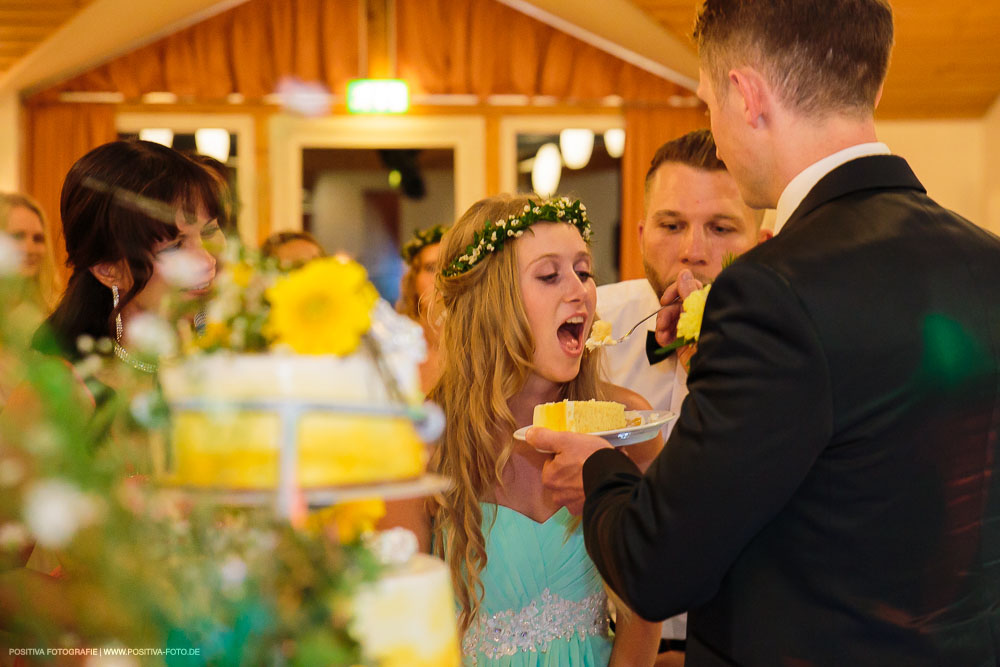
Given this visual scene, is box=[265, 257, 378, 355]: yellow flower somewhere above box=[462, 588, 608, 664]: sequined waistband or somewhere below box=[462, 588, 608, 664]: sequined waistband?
above

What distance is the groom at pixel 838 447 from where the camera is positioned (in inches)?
51.8

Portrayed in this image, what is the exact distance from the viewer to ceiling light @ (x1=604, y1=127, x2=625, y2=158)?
7.94 metres

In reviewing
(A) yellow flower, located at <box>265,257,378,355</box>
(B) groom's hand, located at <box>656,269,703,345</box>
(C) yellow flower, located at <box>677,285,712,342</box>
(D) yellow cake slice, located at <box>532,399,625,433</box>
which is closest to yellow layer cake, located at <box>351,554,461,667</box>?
(A) yellow flower, located at <box>265,257,378,355</box>

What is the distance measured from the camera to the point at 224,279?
899mm

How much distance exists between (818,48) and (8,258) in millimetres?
1238

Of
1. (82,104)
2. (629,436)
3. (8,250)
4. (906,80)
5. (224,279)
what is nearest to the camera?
(8,250)

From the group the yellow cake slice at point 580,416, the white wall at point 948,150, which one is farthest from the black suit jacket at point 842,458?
the white wall at point 948,150

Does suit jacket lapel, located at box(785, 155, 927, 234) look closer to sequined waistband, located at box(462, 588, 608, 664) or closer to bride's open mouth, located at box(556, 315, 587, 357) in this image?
bride's open mouth, located at box(556, 315, 587, 357)

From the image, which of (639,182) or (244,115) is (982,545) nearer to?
(639,182)

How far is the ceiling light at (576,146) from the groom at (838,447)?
21.4ft

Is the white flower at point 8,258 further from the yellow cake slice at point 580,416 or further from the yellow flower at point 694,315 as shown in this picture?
the yellow cake slice at point 580,416

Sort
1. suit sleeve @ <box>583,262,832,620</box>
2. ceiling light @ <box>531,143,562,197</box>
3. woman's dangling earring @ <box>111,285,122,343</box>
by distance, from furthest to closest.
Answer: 1. ceiling light @ <box>531,143,562,197</box>
2. woman's dangling earring @ <box>111,285,122,343</box>
3. suit sleeve @ <box>583,262,832,620</box>

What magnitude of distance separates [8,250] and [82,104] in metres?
7.82

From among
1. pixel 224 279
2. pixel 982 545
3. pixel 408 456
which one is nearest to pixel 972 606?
pixel 982 545
